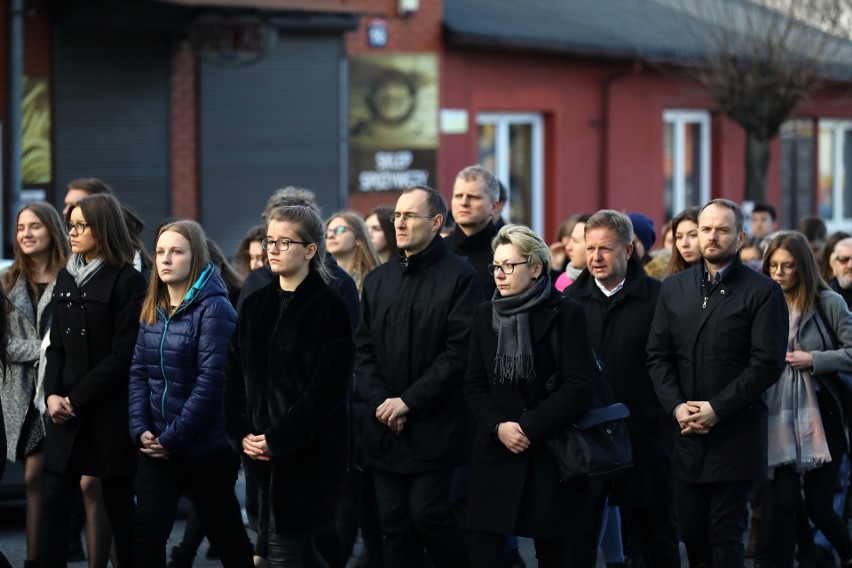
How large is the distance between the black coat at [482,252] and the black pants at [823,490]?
171 centimetres

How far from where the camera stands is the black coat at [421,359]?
7.12m

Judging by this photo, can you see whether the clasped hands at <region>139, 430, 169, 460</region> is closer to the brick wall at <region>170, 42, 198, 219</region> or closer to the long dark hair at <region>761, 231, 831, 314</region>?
the long dark hair at <region>761, 231, 831, 314</region>

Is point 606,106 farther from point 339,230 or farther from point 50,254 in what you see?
point 50,254

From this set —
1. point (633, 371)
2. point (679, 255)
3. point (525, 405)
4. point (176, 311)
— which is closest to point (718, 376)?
point (633, 371)

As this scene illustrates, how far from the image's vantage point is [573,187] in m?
21.5

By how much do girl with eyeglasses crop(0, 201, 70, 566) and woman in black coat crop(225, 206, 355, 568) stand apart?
1546 millimetres

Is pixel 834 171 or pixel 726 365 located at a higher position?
pixel 834 171

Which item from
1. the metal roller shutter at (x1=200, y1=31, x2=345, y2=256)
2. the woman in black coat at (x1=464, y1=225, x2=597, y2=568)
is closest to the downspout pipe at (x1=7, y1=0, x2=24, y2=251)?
the metal roller shutter at (x1=200, y1=31, x2=345, y2=256)

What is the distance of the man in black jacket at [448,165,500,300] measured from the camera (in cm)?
797

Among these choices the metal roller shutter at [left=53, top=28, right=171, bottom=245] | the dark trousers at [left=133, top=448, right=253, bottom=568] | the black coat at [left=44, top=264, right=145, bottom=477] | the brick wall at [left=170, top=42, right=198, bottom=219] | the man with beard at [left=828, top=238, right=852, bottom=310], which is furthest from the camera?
the brick wall at [left=170, top=42, right=198, bottom=219]

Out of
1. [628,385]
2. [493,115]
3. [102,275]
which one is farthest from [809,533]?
[493,115]

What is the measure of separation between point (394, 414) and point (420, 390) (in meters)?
0.16

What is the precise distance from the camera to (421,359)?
23.6 feet

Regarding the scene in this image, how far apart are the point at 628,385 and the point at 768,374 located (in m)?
0.75
